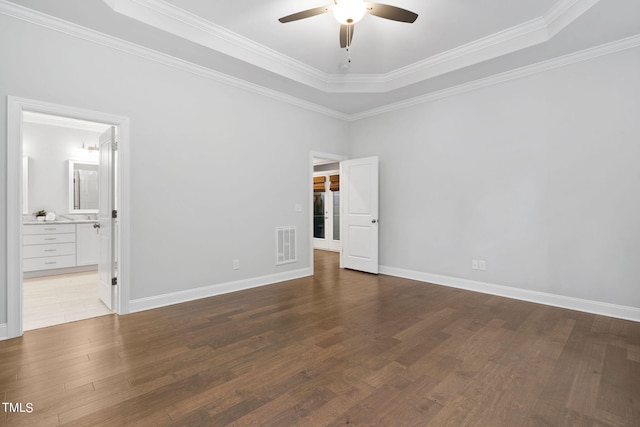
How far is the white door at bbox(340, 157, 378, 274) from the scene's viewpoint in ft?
17.9

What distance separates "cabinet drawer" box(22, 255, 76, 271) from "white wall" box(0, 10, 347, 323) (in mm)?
3178

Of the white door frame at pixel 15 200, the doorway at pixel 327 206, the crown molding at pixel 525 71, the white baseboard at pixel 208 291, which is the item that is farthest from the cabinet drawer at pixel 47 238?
the crown molding at pixel 525 71

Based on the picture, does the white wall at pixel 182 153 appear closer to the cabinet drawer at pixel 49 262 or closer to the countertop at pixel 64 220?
the cabinet drawer at pixel 49 262

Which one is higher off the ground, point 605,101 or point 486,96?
point 486,96

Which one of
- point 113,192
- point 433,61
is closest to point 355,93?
point 433,61

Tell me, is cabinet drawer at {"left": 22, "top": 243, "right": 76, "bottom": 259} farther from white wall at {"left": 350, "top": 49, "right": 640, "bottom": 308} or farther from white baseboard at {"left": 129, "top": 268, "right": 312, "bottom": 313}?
white wall at {"left": 350, "top": 49, "right": 640, "bottom": 308}

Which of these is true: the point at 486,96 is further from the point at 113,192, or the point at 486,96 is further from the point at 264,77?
the point at 113,192

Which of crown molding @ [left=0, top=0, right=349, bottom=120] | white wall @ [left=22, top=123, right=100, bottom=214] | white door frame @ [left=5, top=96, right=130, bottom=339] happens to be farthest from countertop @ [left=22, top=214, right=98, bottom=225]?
crown molding @ [left=0, top=0, right=349, bottom=120]

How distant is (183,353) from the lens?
254 centimetres

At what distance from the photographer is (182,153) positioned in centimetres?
385

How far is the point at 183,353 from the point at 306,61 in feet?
12.5

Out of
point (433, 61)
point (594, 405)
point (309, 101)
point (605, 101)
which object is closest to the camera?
point (594, 405)

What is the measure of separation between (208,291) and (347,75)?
12.3ft

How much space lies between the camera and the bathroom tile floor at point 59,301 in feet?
10.9
